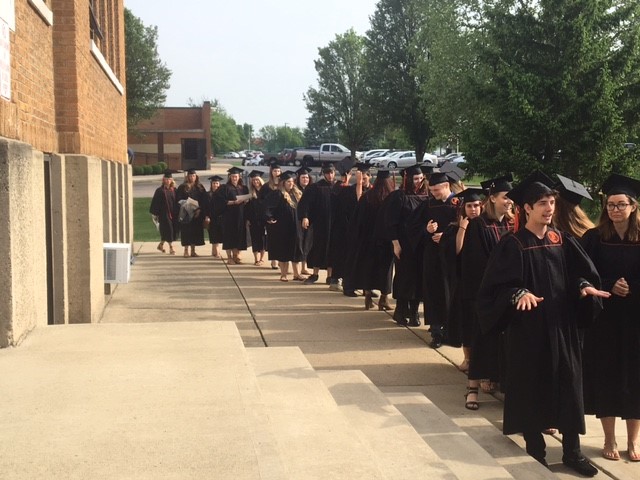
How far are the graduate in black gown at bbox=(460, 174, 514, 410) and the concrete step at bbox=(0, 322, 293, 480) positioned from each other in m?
2.02

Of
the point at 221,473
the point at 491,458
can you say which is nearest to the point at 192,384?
the point at 221,473

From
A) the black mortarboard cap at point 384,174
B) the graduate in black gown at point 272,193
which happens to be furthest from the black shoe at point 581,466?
the graduate in black gown at point 272,193

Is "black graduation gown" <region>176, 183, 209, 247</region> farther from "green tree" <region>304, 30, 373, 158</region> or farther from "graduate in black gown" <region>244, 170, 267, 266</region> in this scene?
"green tree" <region>304, 30, 373, 158</region>

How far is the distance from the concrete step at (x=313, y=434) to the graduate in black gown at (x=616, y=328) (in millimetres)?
1682

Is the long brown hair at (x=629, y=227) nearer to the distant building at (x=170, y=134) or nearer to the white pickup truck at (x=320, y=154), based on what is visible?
the distant building at (x=170, y=134)

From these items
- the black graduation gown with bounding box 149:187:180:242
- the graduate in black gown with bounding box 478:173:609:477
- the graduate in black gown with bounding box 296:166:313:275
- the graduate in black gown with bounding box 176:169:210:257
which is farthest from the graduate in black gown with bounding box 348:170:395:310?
the black graduation gown with bounding box 149:187:180:242

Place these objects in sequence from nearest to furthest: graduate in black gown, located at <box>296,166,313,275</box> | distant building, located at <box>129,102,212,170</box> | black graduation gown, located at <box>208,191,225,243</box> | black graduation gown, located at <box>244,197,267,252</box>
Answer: graduate in black gown, located at <box>296,166,313,275</box> < black graduation gown, located at <box>244,197,267,252</box> < black graduation gown, located at <box>208,191,225,243</box> < distant building, located at <box>129,102,212,170</box>

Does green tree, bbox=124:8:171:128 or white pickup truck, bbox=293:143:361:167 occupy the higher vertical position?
green tree, bbox=124:8:171:128

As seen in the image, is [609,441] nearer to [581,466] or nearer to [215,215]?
[581,466]

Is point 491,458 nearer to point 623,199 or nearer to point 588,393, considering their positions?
point 588,393

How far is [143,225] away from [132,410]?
906 inches

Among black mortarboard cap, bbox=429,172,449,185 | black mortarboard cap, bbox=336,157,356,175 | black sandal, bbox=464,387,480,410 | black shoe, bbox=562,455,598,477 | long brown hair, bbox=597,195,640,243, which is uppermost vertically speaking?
black mortarboard cap, bbox=336,157,356,175

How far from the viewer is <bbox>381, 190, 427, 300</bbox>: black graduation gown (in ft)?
32.8

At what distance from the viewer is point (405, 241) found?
Answer: 1016cm
